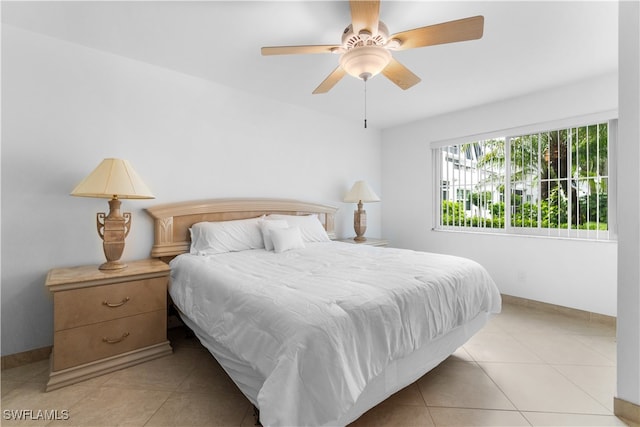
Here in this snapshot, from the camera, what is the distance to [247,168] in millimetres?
3244

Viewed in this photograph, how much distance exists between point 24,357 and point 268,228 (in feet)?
6.60

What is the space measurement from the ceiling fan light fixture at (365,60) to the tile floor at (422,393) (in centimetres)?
205

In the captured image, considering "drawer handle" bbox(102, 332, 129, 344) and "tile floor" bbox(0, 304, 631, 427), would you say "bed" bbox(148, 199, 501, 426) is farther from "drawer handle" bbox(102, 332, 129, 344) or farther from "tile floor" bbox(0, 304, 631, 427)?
"drawer handle" bbox(102, 332, 129, 344)

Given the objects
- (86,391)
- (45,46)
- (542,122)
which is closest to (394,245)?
(542,122)

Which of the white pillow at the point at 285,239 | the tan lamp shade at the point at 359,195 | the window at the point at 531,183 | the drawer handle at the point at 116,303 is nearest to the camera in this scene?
the drawer handle at the point at 116,303

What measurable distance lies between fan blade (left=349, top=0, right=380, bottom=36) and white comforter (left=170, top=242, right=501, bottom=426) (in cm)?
147

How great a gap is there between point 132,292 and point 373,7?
2369mm

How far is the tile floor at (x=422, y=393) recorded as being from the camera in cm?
154

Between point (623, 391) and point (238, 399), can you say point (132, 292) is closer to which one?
point (238, 399)

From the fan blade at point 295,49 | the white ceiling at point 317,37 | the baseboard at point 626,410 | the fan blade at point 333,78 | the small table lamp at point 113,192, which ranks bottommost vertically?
the baseboard at point 626,410

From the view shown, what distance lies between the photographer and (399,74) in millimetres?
2035

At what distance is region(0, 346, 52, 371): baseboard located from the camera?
79.3 inches

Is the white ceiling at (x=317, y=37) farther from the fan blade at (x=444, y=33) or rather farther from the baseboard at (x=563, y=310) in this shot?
the baseboard at (x=563, y=310)

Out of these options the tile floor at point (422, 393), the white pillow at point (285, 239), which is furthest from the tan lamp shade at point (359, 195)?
the tile floor at point (422, 393)
